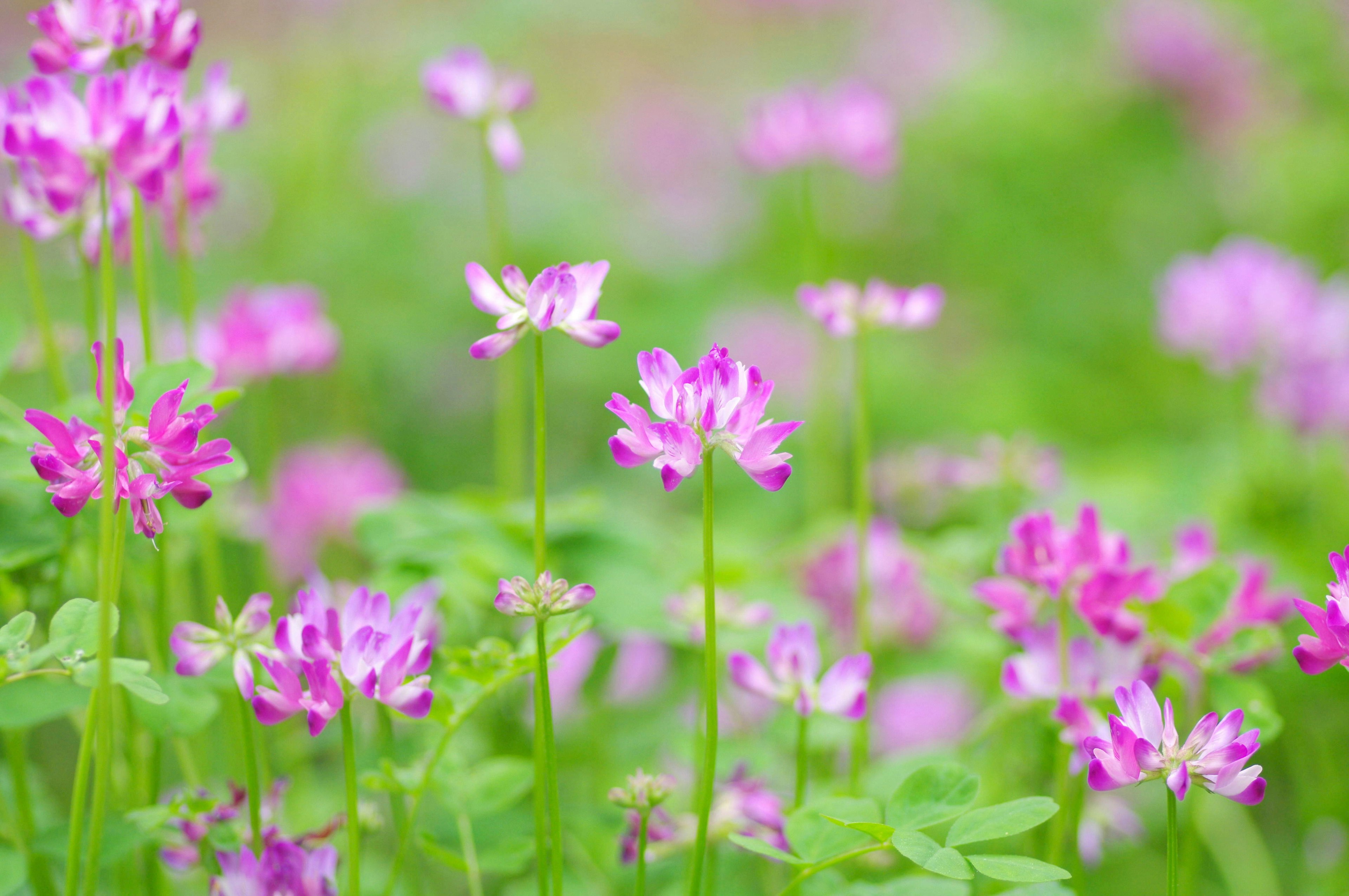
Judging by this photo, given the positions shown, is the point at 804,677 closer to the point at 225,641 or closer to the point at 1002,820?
the point at 1002,820

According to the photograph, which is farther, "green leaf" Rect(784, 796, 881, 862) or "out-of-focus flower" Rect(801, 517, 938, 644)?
"out-of-focus flower" Rect(801, 517, 938, 644)

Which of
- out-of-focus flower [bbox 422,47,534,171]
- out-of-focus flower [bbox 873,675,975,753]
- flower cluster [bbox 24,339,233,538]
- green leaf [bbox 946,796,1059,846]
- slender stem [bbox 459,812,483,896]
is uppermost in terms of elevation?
out-of-focus flower [bbox 422,47,534,171]

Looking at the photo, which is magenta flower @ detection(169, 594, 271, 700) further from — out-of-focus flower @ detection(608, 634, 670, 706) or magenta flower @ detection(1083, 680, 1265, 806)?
out-of-focus flower @ detection(608, 634, 670, 706)

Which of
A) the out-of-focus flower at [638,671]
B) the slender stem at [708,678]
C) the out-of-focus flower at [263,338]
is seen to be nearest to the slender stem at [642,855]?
the slender stem at [708,678]

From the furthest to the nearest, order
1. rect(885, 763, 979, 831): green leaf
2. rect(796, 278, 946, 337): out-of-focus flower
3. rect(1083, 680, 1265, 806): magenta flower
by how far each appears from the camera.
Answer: rect(796, 278, 946, 337): out-of-focus flower
rect(885, 763, 979, 831): green leaf
rect(1083, 680, 1265, 806): magenta flower

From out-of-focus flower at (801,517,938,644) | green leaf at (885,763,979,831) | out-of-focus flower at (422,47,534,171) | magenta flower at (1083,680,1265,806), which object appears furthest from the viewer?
out-of-focus flower at (801,517,938,644)

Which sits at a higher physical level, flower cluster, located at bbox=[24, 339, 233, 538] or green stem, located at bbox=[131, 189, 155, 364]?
green stem, located at bbox=[131, 189, 155, 364]

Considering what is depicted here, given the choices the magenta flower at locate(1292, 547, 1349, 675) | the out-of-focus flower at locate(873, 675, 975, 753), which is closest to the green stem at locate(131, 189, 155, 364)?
the magenta flower at locate(1292, 547, 1349, 675)

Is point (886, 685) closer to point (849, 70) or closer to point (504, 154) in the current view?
point (504, 154)
